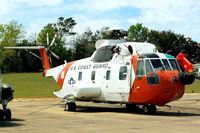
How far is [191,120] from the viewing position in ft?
60.8

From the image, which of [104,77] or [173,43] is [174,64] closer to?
[104,77]

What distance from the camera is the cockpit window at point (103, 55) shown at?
78.9 feet

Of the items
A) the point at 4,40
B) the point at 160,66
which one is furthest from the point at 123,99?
the point at 4,40

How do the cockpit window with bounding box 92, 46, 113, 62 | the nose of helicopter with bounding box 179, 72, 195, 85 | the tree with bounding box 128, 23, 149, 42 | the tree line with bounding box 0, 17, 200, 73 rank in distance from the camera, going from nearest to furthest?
the nose of helicopter with bounding box 179, 72, 195, 85 → the cockpit window with bounding box 92, 46, 113, 62 → the tree line with bounding box 0, 17, 200, 73 → the tree with bounding box 128, 23, 149, 42

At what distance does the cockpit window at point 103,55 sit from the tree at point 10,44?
313 ft

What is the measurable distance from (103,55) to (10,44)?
11308 centimetres

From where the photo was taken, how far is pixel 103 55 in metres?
24.6

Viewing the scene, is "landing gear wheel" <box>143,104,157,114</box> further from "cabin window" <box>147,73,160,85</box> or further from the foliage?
the foliage

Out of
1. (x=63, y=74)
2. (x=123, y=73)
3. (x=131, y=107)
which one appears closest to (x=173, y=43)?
(x=63, y=74)

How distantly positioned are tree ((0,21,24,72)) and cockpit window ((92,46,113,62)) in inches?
3760

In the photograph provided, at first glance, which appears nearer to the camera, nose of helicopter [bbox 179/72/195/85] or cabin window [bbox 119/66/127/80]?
nose of helicopter [bbox 179/72/195/85]

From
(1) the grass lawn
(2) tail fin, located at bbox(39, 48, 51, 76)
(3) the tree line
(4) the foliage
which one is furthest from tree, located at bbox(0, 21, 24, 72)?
(2) tail fin, located at bbox(39, 48, 51, 76)

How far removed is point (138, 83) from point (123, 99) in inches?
55.9

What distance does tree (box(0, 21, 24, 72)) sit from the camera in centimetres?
12090
